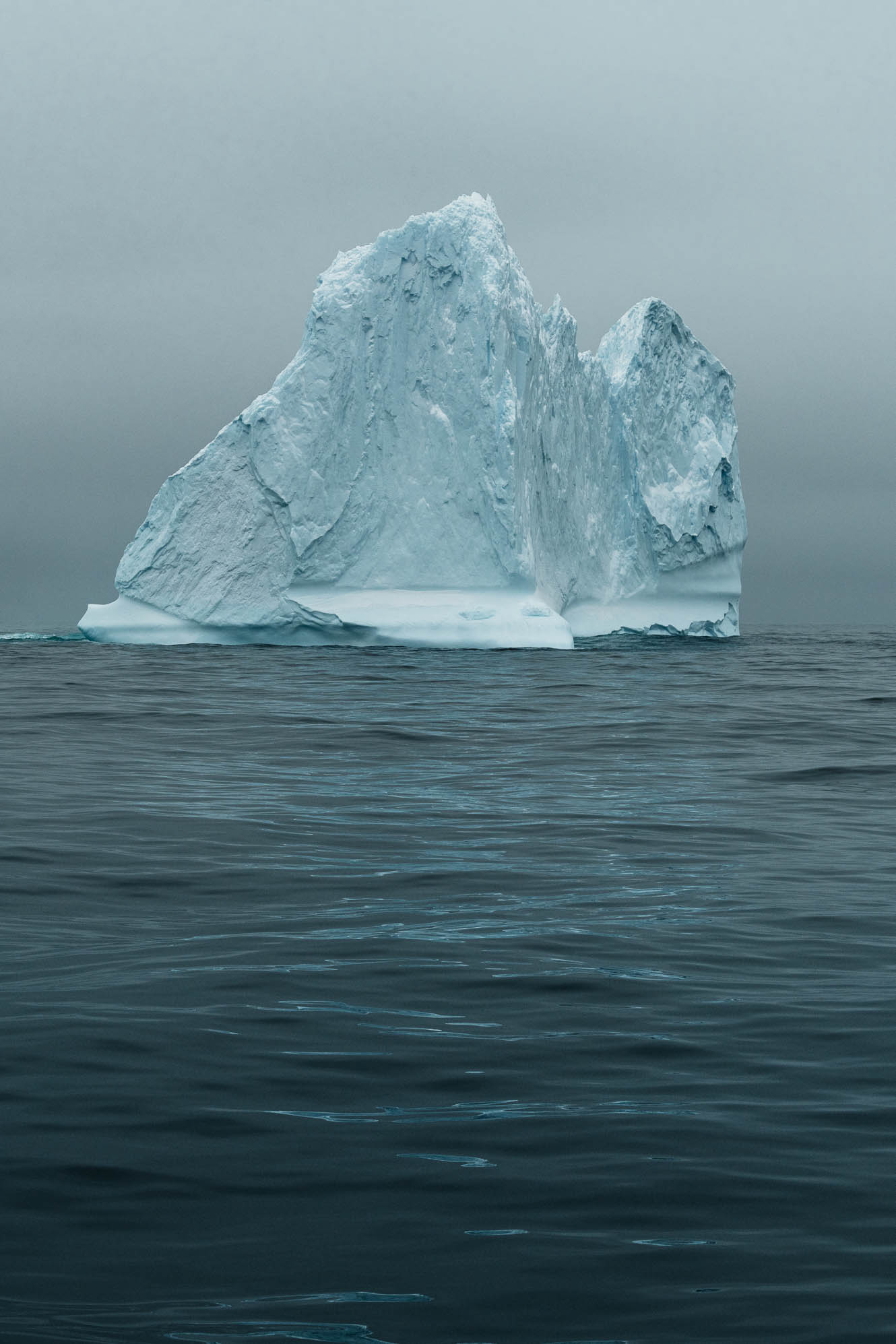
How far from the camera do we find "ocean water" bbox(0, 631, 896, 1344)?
2525 mm

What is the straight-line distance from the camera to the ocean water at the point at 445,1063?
2525 millimetres

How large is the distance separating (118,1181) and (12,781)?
266 inches

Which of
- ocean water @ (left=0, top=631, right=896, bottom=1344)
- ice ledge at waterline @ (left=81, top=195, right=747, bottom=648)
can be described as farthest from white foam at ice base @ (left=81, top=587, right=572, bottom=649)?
ocean water @ (left=0, top=631, right=896, bottom=1344)

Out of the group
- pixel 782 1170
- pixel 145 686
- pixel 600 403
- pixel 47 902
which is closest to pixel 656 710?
pixel 145 686

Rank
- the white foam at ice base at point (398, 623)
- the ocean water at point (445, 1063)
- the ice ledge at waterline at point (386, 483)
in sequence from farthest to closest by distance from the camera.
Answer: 1. the ice ledge at waterline at point (386, 483)
2. the white foam at ice base at point (398, 623)
3. the ocean water at point (445, 1063)

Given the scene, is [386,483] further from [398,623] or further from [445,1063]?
[445,1063]

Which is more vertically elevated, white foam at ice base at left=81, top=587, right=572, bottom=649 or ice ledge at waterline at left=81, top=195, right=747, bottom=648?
ice ledge at waterline at left=81, top=195, right=747, bottom=648

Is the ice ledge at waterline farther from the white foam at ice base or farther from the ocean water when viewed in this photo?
the ocean water

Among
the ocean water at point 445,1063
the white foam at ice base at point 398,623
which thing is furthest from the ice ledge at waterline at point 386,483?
the ocean water at point 445,1063

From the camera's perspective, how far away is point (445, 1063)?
12.2 ft

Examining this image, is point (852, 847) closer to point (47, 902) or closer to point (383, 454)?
point (47, 902)

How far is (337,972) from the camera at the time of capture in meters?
4.61

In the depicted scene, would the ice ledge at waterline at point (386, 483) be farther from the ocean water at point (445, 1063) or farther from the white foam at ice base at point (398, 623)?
the ocean water at point (445, 1063)

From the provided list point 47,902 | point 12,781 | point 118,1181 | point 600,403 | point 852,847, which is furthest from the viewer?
point 600,403
